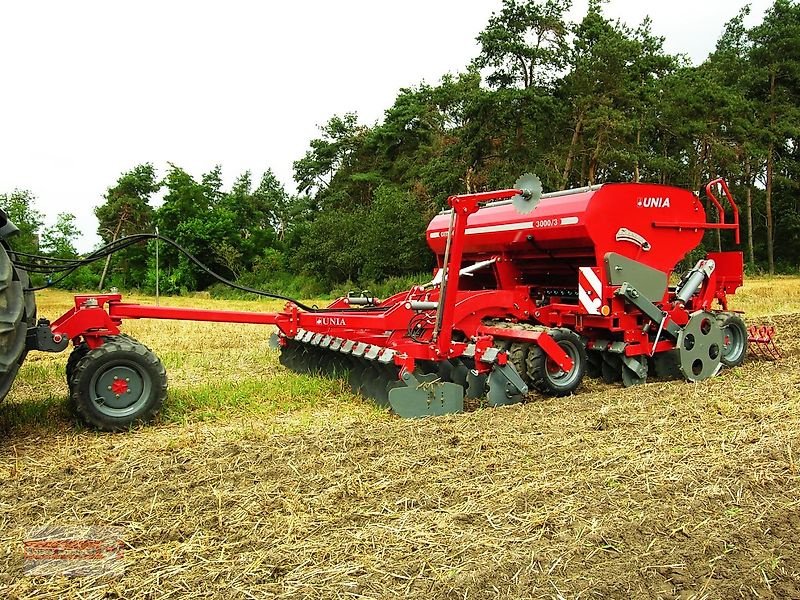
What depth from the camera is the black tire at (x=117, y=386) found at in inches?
216

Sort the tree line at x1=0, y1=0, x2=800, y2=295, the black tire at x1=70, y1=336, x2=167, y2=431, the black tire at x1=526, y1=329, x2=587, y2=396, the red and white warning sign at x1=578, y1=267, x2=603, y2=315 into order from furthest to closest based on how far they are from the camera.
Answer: the tree line at x1=0, y1=0, x2=800, y2=295
the red and white warning sign at x1=578, y1=267, x2=603, y2=315
the black tire at x1=526, y1=329, x2=587, y2=396
the black tire at x1=70, y1=336, x2=167, y2=431

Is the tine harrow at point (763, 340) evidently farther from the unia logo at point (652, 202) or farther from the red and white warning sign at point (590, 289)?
the red and white warning sign at point (590, 289)

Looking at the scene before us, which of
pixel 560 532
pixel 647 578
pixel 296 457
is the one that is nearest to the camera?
pixel 647 578

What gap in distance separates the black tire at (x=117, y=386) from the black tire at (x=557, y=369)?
10.9ft

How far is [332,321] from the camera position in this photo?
7.51 m

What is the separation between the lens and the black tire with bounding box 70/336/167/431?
18.0 ft

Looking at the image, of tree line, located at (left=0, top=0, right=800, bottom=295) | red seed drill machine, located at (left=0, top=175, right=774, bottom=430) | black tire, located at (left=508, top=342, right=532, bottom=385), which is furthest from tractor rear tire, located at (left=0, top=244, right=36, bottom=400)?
tree line, located at (left=0, top=0, right=800, bottom=295)

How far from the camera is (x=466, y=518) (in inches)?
138

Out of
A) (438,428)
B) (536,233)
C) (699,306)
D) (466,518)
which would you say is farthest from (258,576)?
(699,306)

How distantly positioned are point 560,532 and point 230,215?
119 feet

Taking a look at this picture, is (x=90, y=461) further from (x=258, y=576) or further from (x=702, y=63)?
(x=702, y=63)
